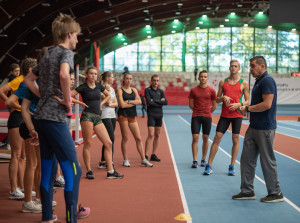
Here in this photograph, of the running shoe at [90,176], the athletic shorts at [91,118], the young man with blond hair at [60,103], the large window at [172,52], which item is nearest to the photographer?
the young man with blond hair at [60,103]

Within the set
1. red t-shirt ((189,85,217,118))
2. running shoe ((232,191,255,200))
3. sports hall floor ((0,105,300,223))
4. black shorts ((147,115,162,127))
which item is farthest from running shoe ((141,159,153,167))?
running shoe ((232,191,255,200))

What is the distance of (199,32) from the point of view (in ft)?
136

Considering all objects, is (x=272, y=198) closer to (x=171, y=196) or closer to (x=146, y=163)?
(x=171, y=196)

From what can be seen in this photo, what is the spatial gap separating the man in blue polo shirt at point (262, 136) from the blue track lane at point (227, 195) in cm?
20

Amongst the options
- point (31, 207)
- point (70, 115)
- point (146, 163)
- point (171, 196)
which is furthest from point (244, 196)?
point (70, 115)

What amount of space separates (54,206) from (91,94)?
2.23 m

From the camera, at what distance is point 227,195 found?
5.52m

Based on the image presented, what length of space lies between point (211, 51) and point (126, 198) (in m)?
37.8

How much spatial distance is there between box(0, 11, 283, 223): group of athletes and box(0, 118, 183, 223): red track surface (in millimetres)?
201

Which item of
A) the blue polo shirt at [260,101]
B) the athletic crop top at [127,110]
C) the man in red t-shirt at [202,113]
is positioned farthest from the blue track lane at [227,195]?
the athletic crop top at [127,110]

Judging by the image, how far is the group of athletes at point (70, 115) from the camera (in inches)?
134

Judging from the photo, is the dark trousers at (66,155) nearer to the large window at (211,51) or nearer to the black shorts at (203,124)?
the black shorts at (203,124)

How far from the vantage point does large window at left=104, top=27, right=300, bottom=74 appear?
136 ft

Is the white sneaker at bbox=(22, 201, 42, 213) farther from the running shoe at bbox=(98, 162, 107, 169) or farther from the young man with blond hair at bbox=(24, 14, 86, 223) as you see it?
the running shoe at bbox=(98, 162, 107, 169)
